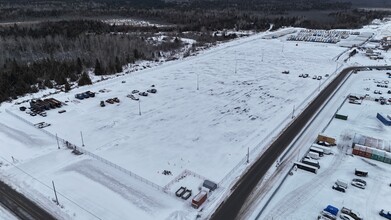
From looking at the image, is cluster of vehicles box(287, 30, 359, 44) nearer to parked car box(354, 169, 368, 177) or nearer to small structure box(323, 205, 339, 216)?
parked car box(354, 169, 368, 177)

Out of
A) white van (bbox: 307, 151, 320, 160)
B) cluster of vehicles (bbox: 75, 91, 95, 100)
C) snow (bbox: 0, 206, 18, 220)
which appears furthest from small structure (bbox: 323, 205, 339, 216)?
cluster of vehicles (bbox: 75, 91, 95, 100)

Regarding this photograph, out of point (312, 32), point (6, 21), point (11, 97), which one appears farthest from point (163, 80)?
point (6, 21)

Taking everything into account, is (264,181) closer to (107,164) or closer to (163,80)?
(107,164)

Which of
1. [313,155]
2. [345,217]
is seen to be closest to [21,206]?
[345,217]

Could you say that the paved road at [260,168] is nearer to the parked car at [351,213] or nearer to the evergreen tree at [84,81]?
the parked car at [351,213]

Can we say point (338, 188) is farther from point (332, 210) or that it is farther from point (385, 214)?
point (385, 214)
